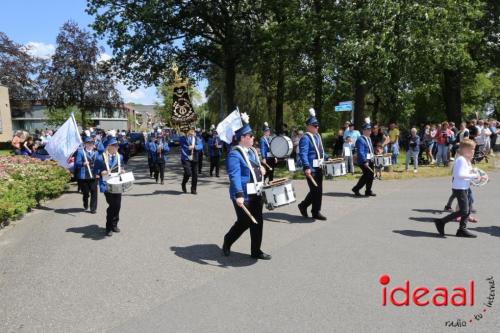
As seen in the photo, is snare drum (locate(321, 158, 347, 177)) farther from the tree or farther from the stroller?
the tree

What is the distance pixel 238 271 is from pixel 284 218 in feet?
11.3

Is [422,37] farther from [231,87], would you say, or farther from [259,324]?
[259,324]

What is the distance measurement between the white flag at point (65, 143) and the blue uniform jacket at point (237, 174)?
5.55m

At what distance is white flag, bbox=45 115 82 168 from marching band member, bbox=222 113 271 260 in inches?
216

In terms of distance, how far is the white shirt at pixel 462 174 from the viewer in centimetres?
725

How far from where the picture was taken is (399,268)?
5883mm

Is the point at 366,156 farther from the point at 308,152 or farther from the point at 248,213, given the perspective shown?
the point at 248,213

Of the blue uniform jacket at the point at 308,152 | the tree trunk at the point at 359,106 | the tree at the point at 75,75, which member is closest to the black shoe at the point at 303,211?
the blue uniform jacket at the point at 308,152

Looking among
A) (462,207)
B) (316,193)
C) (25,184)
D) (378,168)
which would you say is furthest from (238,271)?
(378,168)

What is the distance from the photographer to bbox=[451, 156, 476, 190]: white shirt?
7246mm

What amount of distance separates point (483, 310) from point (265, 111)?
113ft

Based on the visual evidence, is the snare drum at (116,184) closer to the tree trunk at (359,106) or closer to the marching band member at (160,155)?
the marching band member at (160,155)

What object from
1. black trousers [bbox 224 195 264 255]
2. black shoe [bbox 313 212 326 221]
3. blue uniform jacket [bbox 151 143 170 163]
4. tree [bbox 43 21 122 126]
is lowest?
black shoe [bbox 313 212 326 221]

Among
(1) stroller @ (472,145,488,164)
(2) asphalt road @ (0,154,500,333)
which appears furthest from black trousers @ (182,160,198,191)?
(1) stroller @ (472,145,488,164)
